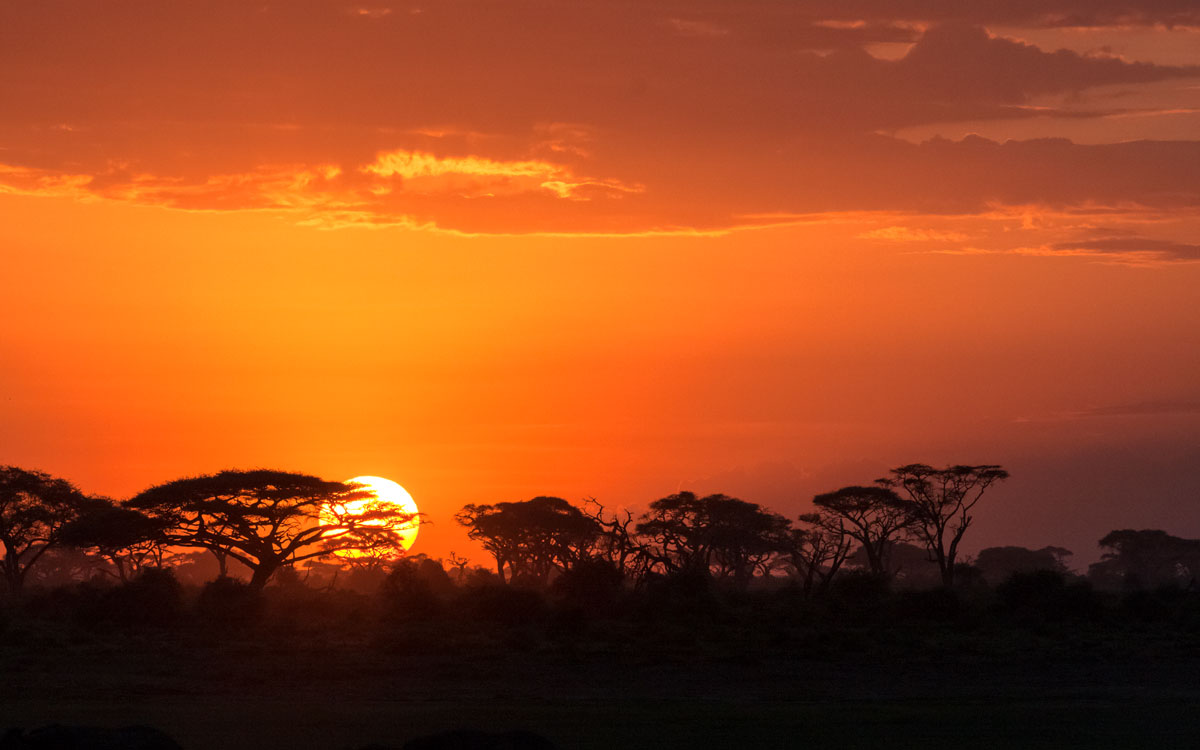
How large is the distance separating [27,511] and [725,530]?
37.5m

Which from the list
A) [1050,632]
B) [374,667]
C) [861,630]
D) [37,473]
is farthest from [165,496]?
[1050,632]

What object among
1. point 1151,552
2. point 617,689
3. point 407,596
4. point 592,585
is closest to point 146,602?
point 407,596

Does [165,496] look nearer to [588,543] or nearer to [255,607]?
[255,607]

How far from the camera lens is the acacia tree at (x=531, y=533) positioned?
3450 inches

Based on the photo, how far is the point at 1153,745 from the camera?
2655cm

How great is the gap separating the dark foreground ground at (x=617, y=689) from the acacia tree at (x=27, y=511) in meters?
26.1

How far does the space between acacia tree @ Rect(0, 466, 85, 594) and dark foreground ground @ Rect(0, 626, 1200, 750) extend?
26.1m

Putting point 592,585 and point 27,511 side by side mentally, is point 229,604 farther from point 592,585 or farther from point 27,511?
point 27,511

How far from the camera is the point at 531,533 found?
90.2m

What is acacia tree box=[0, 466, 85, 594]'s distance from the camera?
233 ft

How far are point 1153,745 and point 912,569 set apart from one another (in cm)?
11094

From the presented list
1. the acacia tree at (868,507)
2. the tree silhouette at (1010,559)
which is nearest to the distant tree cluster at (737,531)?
the acacia tree at (868,507)

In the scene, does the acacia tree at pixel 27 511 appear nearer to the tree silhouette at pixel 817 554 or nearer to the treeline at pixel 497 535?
the treeline at pixel 497 535

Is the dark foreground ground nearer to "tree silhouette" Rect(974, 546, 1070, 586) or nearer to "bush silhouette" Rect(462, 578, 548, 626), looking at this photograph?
"bush silhouette" Rect(462, 578, 548, 626)
